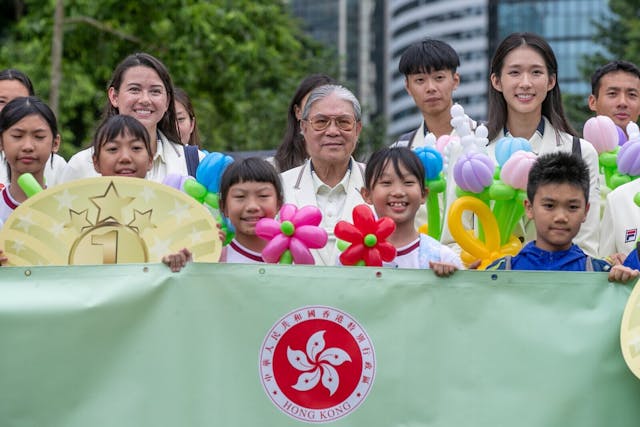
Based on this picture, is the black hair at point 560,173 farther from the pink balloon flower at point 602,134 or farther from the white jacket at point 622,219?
the pink balloon flower at point 602,134

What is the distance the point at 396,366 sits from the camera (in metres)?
5.09

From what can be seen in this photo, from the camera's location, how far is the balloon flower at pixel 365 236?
5285 mm

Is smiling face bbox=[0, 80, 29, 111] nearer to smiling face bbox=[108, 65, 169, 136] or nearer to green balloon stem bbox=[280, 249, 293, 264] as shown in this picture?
smiling face bbox=[108, 65, 169, 136]

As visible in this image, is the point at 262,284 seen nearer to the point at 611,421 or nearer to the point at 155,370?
the point at 155,370

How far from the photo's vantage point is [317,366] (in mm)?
5055

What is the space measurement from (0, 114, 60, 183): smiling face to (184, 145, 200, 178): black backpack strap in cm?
73

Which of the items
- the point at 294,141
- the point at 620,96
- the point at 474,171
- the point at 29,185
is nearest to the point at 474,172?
the point at 474,171

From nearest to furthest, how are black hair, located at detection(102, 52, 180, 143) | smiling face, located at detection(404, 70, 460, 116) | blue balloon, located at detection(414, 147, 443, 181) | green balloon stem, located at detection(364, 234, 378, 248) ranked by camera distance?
1. green balloon stem, located at detection(364, 234, 378, 248)
2. blue balloon, located at detection(414, 147, 443, 181)
3. black hair, located at detection(102, 52, 180, 143)
4. smiling face, located at detection(404, 70, 460, 116)

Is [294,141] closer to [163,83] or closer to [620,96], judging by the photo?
[163,83]

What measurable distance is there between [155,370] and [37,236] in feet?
2.47

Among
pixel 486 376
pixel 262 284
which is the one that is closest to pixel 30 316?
pixel 262 284

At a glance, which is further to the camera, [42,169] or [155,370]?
[42,169]

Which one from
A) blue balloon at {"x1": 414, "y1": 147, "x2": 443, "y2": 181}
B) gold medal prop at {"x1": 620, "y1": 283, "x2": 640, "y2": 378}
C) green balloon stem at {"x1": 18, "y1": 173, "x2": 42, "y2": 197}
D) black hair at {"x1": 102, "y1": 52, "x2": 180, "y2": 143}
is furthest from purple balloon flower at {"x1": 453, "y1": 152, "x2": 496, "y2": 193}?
green balloon stem at {"x1": 18, "y1": 173, "x2": 42, "y2": 197}

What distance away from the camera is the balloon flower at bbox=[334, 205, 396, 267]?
17.3ft
